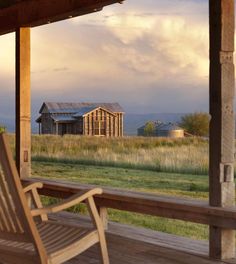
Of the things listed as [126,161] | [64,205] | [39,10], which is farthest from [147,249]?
[126,161]

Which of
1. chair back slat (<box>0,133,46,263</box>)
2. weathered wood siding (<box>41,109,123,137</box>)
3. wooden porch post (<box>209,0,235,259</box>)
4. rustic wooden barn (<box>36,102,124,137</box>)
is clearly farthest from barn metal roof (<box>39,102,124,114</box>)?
chair back slat (<box>0,133,46,263</box>)

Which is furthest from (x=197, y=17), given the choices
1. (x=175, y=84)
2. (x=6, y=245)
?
(x=6, y=245)

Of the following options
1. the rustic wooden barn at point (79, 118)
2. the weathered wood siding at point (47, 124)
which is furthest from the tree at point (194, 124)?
the weathered wood siding at point (47, 124)

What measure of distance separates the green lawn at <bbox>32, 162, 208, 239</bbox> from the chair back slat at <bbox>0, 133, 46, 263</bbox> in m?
5.23

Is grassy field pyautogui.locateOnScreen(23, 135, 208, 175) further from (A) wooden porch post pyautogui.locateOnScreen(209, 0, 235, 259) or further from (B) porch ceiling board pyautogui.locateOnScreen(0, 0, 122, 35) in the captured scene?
(A) wooden porch post pyautogui.locateOnScreen(209, 0, 235, 259)

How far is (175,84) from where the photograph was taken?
32.5 feet

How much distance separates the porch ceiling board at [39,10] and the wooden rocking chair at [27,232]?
78.0 inches

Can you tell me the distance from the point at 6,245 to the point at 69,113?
10591 mm

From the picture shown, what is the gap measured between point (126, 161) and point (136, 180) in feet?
3.17

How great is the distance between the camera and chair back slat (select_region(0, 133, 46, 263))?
245 centimetres

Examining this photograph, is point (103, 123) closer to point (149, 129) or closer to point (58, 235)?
point (149, 129)

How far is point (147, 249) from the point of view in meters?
4.04

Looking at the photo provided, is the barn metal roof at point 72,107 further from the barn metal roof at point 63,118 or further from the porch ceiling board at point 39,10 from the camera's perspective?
the porch ceiling board at point 39,10

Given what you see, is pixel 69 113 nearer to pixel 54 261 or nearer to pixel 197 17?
pixel 197 17
